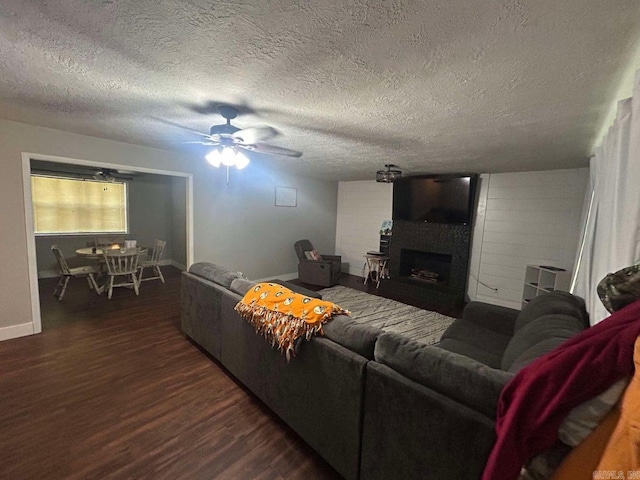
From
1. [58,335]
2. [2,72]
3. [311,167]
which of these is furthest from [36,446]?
[311,167]

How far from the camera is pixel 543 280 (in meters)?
3.93

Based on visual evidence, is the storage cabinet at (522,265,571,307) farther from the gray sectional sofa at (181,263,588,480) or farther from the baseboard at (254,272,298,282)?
the baseboard at (254,272,298,282)

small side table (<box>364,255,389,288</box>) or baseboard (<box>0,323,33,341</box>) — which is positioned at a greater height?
small side table (<box>364,255,389,288</box>)

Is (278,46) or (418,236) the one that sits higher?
(278,46)

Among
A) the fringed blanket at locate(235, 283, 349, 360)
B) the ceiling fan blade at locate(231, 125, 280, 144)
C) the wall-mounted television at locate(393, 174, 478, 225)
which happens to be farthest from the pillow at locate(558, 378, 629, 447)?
the wall-mounted television at locate(393, 174, 478, 225)

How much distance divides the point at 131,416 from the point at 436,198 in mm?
4854

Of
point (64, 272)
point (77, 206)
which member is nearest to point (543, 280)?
point (64, 272)

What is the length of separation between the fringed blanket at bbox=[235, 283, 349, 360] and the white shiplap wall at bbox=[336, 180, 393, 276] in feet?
14.4

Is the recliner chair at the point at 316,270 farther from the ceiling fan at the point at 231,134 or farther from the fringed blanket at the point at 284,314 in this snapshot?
the fringed blanket at the point at 284,314

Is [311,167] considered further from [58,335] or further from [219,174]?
[58,335]

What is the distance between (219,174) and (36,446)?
358 centimetres

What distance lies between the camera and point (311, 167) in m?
4.67

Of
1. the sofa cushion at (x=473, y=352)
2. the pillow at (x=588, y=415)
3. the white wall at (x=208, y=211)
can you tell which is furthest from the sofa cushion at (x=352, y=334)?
the white wall at (x=208, y=211)

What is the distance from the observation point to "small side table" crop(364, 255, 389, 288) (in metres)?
5.50
